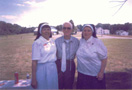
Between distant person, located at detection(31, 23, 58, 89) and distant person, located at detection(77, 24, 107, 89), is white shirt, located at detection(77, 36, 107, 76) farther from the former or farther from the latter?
distant person, located at detection(31, 23, 58, 89)

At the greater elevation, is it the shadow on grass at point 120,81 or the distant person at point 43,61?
the distant person at point 43,61

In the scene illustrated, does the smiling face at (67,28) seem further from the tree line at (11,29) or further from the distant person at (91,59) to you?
the tree line at (11,29)

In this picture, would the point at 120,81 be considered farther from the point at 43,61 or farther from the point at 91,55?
the point at 43,61

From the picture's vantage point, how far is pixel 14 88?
334cm

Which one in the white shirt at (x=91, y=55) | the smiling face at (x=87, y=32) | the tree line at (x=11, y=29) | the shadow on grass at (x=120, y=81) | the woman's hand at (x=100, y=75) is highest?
the tree line at (x=11, y=29)

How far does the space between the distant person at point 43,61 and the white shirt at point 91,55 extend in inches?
23.8

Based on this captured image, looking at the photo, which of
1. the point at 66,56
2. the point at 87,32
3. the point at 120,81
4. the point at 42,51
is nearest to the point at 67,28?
the point at 87,32

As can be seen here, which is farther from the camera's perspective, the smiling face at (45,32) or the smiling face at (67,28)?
the smiling face at (67,28)

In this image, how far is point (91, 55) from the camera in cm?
246

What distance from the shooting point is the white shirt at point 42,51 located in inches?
93.7

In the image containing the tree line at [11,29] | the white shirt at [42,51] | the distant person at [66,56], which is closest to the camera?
the white shirt at [42,51]

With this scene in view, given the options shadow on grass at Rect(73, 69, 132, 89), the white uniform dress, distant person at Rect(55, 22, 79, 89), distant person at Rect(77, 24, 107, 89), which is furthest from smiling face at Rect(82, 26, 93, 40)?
shadow on grass at Rect(73, 69, 132, 89)

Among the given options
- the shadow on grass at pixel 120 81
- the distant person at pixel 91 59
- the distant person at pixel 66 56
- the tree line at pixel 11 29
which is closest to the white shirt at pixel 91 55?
the distant person at pixel 91 59

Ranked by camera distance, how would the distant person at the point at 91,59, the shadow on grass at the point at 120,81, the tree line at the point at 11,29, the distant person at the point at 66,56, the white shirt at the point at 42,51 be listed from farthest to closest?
the tree line at the point at 11,29 → the shadow on grass at the point at 120,81 → the distant person at the point at 66,56 → the distant person at the point at 91,59 → the white shirt at the point at 42,51
